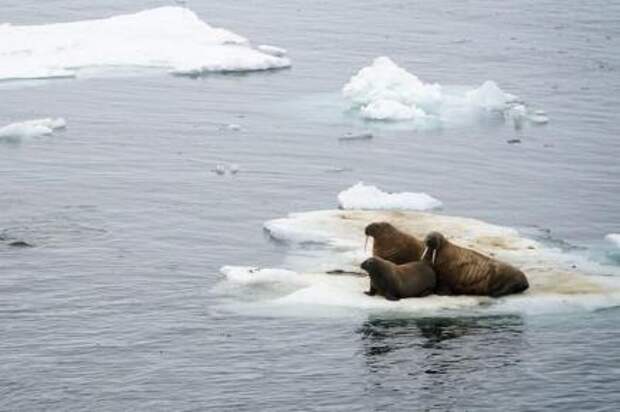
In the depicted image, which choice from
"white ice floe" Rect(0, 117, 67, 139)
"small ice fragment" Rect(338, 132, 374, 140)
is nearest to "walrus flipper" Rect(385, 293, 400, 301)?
"small ice fragment" Rect(338, 132, 374, 140)

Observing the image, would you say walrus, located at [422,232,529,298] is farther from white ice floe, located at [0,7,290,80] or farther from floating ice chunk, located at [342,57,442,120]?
white ice floe, located at [0,7,290,80]

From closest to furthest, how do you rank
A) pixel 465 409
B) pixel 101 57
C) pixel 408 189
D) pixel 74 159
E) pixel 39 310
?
pixel 465 409, pixel 39 310, pixel 408 189, pixel 74 159, pixel 101 57

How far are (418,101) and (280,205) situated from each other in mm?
10772

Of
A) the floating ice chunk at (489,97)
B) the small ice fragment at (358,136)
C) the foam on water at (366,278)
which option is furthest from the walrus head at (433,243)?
the floating ice chunk at (489,97)

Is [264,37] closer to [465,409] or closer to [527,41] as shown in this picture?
[527,41]

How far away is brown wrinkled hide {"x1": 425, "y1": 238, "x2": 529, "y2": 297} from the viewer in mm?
24938

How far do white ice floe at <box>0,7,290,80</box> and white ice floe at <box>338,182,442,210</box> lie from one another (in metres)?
18.1

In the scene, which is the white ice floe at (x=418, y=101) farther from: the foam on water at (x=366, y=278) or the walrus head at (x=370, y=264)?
the walrus head at (x=370, y=264)

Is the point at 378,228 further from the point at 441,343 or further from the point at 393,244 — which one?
the point at 441,343

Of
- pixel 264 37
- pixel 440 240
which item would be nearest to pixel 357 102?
pixel 264 37

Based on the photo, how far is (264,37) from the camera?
186 ft

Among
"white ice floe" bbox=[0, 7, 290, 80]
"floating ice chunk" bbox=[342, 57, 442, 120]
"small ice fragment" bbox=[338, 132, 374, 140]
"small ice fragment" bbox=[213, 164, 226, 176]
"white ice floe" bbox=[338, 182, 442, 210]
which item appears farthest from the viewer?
"white ice floe" bbox=[0, 7, 290, 80]

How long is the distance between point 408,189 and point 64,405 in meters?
16.0

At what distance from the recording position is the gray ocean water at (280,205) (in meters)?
21.2
